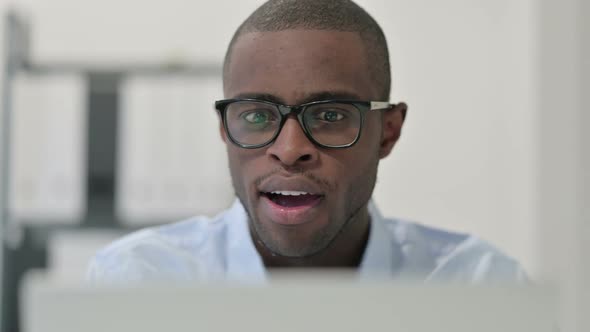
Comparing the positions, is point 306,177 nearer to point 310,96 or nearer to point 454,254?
point 310,96

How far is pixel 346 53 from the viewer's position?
752mm

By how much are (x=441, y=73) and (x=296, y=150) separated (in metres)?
1.32

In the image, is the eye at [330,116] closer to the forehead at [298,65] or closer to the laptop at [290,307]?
the forehead at [298,65]

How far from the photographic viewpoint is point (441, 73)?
1.93 m

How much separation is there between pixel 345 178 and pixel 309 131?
0.07 m

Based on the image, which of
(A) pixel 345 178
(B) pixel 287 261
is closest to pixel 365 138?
(A) pixel 345 178

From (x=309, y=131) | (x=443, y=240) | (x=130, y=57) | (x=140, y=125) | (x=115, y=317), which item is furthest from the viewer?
(x=130, y=57)

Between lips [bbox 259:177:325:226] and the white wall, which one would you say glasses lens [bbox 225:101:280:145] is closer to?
lips [bbox 259:177:325:226]

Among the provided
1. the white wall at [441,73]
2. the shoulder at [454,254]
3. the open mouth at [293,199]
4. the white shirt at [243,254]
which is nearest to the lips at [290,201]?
the open mouth at [293,199]

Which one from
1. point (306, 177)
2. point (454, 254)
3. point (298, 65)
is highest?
point (298, 65)

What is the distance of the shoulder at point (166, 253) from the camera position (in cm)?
79

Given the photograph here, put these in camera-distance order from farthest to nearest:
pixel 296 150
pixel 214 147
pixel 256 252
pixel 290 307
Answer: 1. pixel 214 147
2. pixel 256 252
3. pixel 296 150
4. pixel 290 307

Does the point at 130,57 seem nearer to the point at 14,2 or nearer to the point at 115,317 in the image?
the point at 14,2

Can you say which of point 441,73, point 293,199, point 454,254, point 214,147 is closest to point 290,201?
point 293,199
